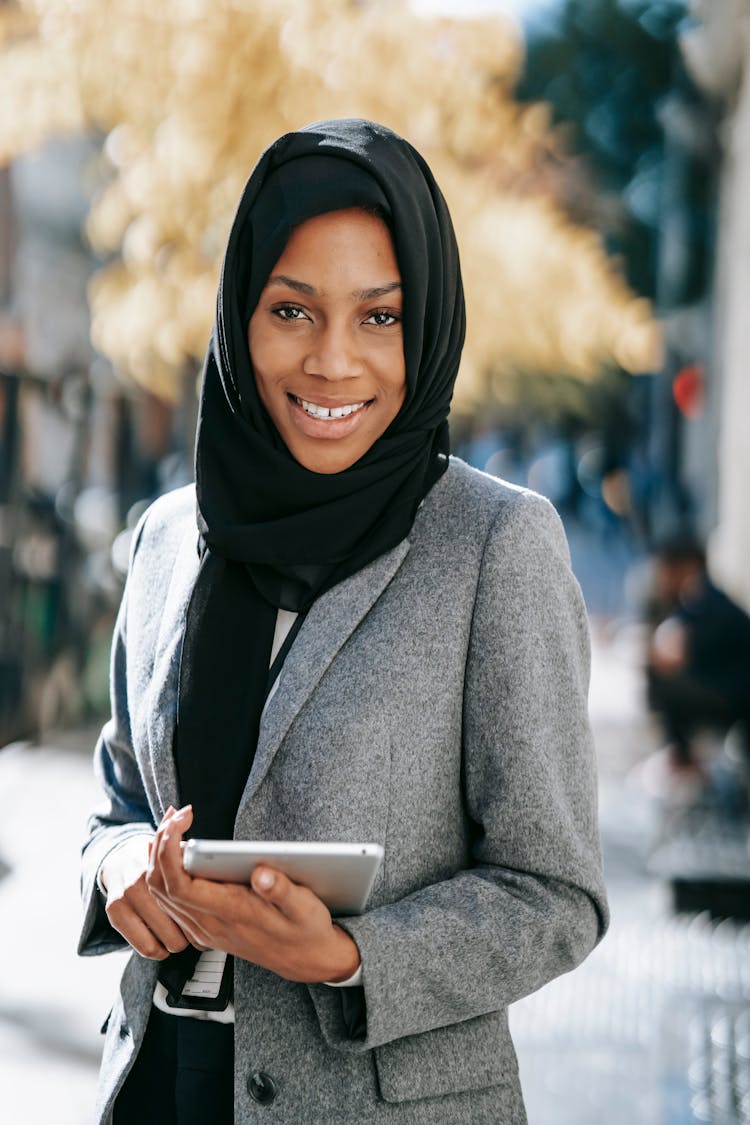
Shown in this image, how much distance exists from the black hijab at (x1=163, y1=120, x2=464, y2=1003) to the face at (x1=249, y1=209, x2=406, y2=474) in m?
0.02

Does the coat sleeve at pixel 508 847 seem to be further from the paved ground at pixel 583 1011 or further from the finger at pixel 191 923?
the paved ground at pixel 583 1011

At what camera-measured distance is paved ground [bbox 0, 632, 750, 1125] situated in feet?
13.0

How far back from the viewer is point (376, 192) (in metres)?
1.69

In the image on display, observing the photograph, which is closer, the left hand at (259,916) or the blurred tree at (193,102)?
the left hand at (259,916)

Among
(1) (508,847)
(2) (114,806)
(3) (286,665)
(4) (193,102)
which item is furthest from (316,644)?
(4) (193,102)

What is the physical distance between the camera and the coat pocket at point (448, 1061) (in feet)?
5.40

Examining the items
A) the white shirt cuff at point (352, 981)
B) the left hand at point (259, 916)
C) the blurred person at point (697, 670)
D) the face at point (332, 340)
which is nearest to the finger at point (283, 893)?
the left hand at point (259, 916)

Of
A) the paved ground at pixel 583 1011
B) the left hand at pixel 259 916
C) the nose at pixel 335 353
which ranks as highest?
the nose at pixel 335 353

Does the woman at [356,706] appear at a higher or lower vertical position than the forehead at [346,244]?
lower

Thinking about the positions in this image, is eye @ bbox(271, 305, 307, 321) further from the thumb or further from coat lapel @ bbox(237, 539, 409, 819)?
the thumb

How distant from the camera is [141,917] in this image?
1.65 m

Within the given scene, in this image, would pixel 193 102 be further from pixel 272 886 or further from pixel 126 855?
pixel 272 886

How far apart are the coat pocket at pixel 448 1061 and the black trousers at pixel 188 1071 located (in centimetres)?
20

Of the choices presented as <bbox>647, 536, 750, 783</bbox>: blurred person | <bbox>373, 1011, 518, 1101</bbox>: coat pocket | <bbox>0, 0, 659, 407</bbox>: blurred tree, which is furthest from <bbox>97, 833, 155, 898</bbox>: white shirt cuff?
<bbox>647, 536, 750, 783</bbox>: blurred person
